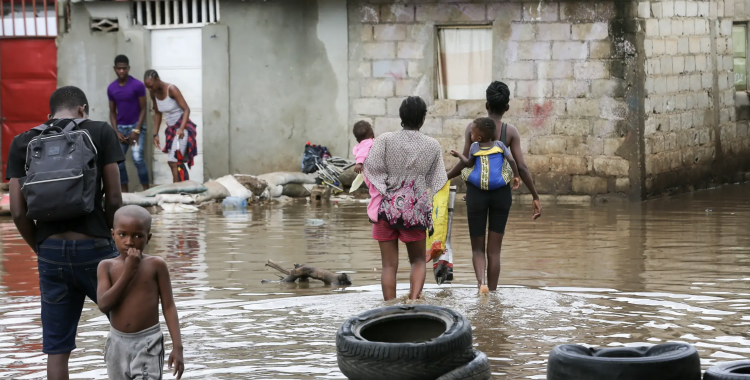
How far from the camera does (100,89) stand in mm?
17688

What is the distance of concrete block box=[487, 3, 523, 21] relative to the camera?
16.6 m

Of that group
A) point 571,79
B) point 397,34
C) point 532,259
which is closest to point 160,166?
point 397,34

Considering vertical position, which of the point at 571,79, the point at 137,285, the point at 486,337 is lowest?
the point at 486,337

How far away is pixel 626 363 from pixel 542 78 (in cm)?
1181

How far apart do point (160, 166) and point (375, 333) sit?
12.3 meters

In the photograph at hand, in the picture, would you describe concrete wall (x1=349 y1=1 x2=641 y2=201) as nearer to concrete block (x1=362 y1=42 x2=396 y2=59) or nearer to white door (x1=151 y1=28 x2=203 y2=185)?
concrete block (x1=362 y1=42 x2=396 y2=59)

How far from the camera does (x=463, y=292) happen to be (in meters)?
8.99

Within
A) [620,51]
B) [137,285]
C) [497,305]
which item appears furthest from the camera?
[620,51]

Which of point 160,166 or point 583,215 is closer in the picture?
point 583,215

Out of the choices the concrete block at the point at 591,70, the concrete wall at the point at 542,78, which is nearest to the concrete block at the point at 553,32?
the concrete wall at the point at 542,78

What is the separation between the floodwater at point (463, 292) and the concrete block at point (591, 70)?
2.53m

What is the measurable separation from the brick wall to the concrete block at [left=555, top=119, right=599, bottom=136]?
0.01 m

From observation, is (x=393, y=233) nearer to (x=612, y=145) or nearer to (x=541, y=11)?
(x=612, y=145)

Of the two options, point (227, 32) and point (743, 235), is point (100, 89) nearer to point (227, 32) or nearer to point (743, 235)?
point (227, 32)
